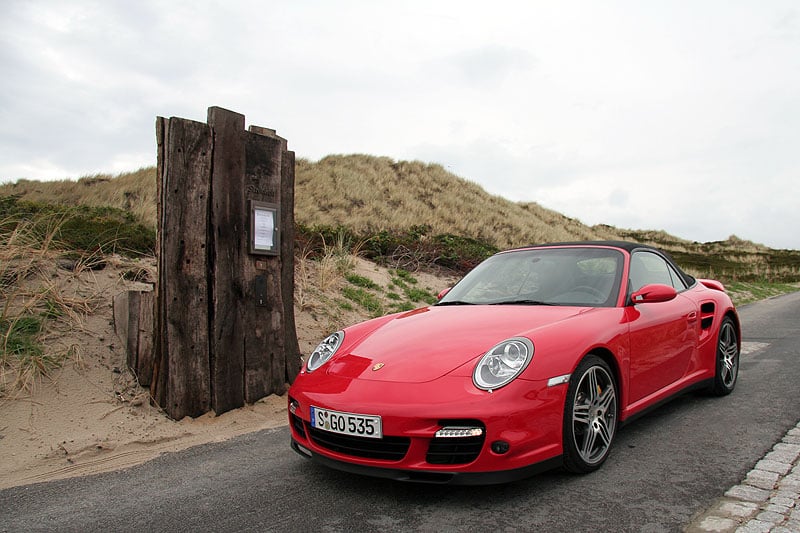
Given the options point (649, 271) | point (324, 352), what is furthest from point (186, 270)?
point (649, 271)

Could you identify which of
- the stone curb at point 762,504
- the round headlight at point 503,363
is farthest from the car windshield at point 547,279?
the stone curb at point 762,504

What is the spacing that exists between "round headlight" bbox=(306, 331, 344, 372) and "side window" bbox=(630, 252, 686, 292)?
6.89 ft

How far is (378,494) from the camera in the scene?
10.8 feet

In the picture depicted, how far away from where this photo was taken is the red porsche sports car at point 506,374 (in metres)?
3.05

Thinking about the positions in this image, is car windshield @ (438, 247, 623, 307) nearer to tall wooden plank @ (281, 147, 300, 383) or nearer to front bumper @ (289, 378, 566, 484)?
front bumper @ (289, 378, 566, 484)

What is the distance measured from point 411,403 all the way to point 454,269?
9899 millimetres

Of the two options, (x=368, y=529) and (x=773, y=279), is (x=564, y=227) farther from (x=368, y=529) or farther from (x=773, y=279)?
(x=368, y=529)

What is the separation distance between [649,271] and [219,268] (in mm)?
3491

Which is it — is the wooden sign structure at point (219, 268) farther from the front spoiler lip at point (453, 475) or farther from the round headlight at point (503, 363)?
the round headlight at point (503, 363)

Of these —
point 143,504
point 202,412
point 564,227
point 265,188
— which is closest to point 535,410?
point 143,504

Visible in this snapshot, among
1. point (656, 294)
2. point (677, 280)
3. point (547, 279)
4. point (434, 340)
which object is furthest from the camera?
point (677, 280)

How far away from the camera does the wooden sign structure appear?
491 cm

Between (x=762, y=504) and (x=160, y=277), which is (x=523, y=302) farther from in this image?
(x=160, y=277)

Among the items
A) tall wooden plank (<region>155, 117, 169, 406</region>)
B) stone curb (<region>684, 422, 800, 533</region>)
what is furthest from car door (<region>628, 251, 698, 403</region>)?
tall wooden plank (<region>155, 117, 169, 406</region>)
